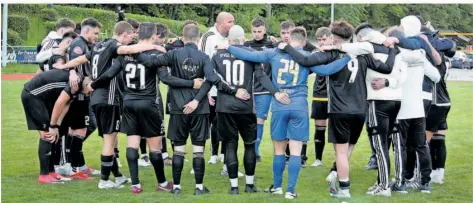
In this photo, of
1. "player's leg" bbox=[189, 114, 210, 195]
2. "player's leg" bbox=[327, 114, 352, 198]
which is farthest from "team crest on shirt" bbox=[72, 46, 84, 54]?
"player's leg" bbox=[327, 114, 352, 198]

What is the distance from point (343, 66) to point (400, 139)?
1473mm

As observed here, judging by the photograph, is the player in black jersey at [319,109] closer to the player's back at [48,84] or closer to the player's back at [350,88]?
the player's back at [350,88]

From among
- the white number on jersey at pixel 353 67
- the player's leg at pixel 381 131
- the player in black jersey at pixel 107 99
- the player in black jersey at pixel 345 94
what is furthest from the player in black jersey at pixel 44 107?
the player's leg at pixel 381 131

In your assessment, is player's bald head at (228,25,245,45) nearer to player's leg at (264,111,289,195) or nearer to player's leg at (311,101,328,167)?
player's leg at (264,111,289,195)

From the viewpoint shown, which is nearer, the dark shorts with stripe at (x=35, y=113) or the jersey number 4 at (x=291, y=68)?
the jersey number 4 at (x=291, y=68)

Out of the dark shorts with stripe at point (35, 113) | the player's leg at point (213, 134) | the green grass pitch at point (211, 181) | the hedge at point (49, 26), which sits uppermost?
the hedge at point (49, 26)

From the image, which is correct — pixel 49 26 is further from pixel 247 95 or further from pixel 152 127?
pixel 247 95

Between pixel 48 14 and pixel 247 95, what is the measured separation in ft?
113

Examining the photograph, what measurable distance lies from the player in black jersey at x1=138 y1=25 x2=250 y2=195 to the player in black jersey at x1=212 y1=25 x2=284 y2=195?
0.14 m

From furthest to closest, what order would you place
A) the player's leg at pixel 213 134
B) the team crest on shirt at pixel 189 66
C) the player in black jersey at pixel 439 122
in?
the player's leg at pixel 213 134
the player in black jersey at pixel 439 122
the team crest on shirt at pixel 189 66

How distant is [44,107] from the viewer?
9.82 meters

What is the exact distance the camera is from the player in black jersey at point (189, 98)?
8797mm

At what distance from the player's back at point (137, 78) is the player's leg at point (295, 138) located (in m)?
1.92

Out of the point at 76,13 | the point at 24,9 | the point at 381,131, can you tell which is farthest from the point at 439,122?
the point at 24,9
